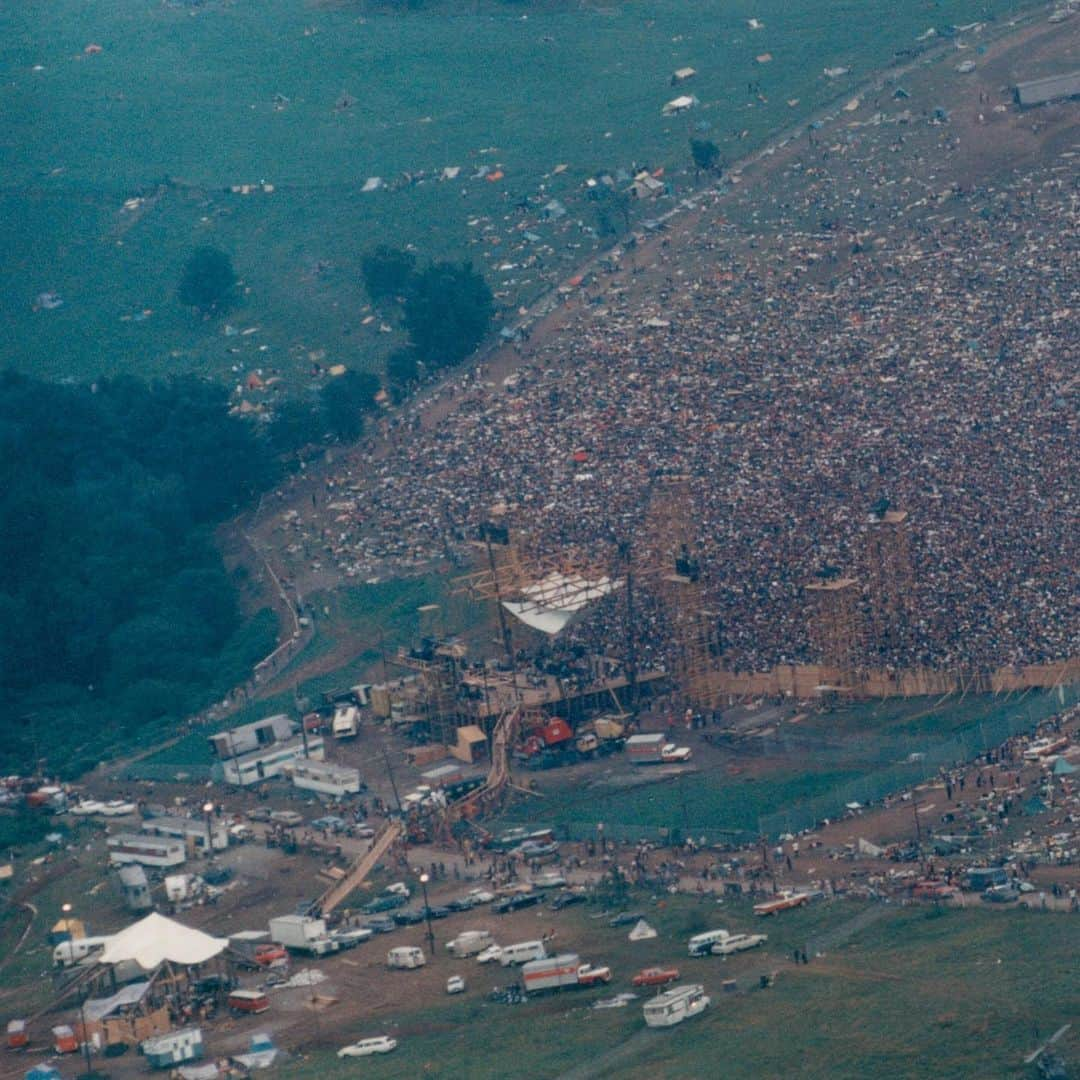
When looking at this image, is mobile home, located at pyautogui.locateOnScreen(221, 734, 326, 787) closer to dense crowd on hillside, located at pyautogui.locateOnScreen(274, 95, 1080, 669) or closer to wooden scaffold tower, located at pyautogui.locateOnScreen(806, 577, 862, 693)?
dense crowd on hillside, located at pyautogui.locateOnScreen(274, 95, 1080, 669)

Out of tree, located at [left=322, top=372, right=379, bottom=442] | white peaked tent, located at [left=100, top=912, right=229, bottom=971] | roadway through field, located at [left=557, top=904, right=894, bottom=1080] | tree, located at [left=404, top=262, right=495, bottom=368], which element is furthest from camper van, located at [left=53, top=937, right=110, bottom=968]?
tree, located at [left=404, top=262, right=495, bottom=368]

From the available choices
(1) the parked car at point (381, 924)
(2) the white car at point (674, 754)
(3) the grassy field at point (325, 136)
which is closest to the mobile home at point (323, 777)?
(2) the white car at point (674, 754)

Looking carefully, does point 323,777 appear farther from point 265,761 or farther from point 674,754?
point 674,754

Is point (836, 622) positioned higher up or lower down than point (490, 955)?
higher up

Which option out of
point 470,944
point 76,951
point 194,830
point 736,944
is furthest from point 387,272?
point 736,944

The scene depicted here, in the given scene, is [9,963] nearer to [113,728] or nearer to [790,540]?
[113,728]

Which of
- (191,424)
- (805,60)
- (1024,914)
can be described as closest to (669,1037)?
(1024,914)
